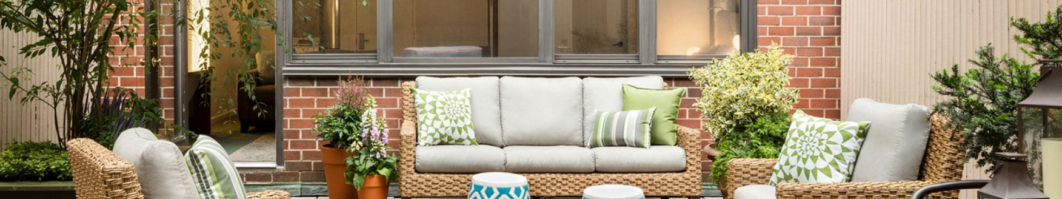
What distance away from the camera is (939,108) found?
8.46 ft

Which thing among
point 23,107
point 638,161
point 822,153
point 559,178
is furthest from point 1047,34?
point 23,107

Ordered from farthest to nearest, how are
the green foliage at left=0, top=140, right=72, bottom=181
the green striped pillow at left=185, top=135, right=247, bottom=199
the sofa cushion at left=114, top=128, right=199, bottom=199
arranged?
1. the green foliage at left=0, top=140, right=72, bottom=181
2. the green striped pillow at left=185, top=135, right=247, bottom=199
3. the sofa cushion at left=114, top=128, right=199, bottom=199

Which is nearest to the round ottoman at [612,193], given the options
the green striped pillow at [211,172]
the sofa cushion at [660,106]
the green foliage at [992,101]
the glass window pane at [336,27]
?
the green foliage at [992,101]

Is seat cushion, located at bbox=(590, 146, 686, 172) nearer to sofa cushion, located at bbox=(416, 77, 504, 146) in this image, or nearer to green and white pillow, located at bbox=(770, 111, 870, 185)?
sofa cushion, located at bbox=(416, 77, 504, 146)

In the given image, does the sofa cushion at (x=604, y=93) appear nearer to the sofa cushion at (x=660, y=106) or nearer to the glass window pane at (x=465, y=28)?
the sofa cushion at (x=660, y=106)

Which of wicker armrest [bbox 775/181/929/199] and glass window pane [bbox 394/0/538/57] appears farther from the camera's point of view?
glass window pane [bbox 394/0/538/57]

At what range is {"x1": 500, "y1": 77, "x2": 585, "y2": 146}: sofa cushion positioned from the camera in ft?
16.7

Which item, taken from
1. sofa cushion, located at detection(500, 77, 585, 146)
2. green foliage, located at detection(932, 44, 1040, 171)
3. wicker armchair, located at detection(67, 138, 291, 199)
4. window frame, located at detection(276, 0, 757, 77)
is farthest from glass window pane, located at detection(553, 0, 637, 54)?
wicker armchair, located at detection(67, 138, 291, 199)

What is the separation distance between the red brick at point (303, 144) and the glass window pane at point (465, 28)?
0.76 meters

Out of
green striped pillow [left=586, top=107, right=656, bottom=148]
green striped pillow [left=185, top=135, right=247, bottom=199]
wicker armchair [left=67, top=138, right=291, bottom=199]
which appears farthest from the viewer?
green striped pillow [left=586, top=107, right=656, bottom=148]

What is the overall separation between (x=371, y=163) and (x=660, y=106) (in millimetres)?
1610

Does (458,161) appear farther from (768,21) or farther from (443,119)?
(768,21)

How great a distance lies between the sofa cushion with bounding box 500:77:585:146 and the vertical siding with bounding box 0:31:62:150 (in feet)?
8.24

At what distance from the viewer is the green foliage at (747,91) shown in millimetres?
4379
